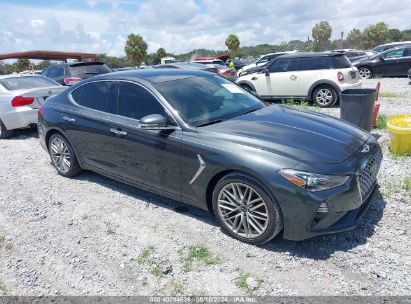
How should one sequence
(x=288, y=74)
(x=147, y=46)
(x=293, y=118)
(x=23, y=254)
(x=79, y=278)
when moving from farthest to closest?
(x=147, y=46) < (x=288, y=74) < (x=293, y=118) < (x=23, y=254) < (x=79, y=278)

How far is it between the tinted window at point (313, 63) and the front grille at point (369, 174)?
6.85 metres

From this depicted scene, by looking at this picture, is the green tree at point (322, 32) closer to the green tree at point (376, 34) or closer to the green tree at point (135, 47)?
the green tree at point (376, 34)

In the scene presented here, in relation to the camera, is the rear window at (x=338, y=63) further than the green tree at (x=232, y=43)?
No

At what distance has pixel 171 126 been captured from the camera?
153 inches

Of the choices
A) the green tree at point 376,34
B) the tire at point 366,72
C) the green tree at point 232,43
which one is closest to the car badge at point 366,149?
the tire at point 366,72

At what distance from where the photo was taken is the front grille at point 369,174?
11.2 feet

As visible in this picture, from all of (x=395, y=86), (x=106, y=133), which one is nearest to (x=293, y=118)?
(x=106, y=133)

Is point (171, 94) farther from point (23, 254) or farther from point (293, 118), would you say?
point (23, 254)

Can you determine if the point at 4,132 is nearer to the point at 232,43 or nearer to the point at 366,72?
the point at 366,72

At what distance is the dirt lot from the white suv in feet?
17.9

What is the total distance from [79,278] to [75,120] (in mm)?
2443

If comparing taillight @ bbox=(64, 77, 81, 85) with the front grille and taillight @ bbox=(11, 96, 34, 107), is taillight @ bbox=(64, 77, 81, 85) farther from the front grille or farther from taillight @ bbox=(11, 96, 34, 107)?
the front grille

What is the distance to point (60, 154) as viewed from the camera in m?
5.61

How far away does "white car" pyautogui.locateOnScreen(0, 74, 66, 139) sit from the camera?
313 inches
